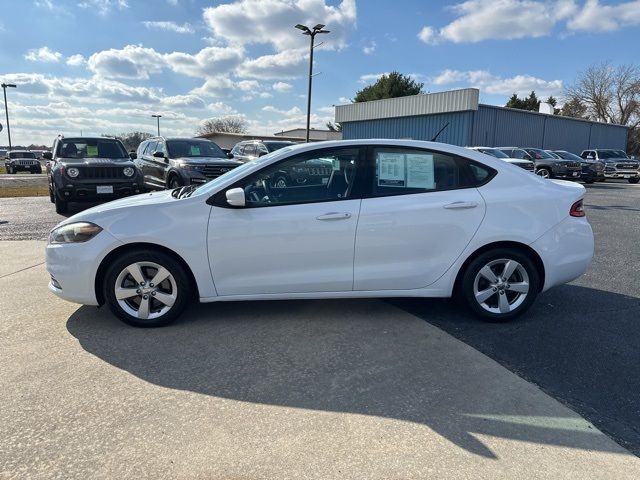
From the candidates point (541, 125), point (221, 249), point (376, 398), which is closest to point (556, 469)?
point (376, 398)

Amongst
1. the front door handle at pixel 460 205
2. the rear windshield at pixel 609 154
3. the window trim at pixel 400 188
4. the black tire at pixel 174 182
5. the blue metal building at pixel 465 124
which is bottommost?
the black tire at pixel 174 182

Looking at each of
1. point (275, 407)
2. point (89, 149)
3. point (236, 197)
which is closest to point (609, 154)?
point (89, 149)

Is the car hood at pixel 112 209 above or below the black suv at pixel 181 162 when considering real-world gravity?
below

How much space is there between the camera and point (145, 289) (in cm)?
403

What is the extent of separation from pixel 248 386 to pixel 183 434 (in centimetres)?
60

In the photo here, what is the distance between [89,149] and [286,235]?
9772 mm

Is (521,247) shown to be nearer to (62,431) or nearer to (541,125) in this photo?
(62,431)

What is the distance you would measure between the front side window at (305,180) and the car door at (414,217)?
0.72 feet

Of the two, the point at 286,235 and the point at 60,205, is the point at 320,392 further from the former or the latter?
the point at 60,205

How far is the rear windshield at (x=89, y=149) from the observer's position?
1158cm

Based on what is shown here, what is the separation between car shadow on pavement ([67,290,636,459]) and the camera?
2.79 metres

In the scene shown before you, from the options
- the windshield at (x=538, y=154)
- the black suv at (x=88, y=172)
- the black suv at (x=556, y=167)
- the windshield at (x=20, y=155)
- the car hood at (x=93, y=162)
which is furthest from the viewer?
the windshield at (x=20, y=155)

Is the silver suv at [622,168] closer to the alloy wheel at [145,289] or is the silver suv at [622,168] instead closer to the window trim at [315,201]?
the window trim at [315,201]

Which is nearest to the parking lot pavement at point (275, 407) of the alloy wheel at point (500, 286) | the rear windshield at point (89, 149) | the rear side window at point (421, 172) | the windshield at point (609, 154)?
the alloy wheel at point (500, 286)
